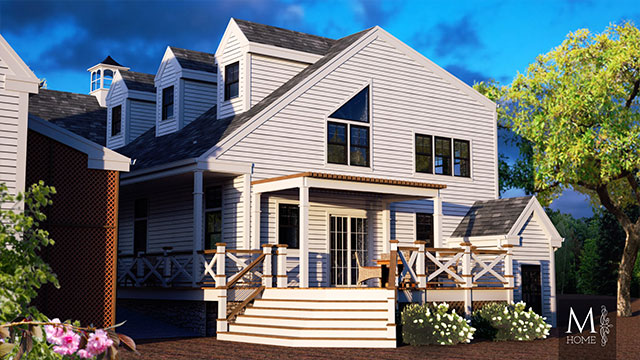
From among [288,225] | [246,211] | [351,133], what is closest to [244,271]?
[246,211]

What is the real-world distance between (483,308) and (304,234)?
15.9ft

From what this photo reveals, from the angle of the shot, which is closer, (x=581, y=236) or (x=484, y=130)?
(x=484, y=130)

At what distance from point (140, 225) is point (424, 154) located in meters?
9.36

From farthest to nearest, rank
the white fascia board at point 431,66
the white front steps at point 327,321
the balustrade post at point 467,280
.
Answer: the white fascia board at point 431,66 → the balustrade post at point 467,280 → the white front steps at point 327,321

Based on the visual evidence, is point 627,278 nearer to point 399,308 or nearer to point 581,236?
point 399,308

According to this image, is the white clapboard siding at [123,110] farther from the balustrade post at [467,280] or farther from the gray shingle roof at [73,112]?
the balustrade post at [467,280]

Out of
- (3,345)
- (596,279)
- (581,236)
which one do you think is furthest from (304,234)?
(581,236)

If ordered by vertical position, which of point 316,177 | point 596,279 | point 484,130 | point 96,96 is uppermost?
point 96,96

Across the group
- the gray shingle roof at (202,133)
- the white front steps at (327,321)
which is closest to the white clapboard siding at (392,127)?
the gray shingle roof at (202,133)

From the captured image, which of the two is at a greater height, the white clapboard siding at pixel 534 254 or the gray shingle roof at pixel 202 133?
the gray shingle roof at pixel 202 133

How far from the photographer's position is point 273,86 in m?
22.1

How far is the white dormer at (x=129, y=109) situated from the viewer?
89.0 ft

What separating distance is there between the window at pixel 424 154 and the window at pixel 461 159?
3.51 feet

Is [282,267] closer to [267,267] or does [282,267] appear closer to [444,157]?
[267,267]
